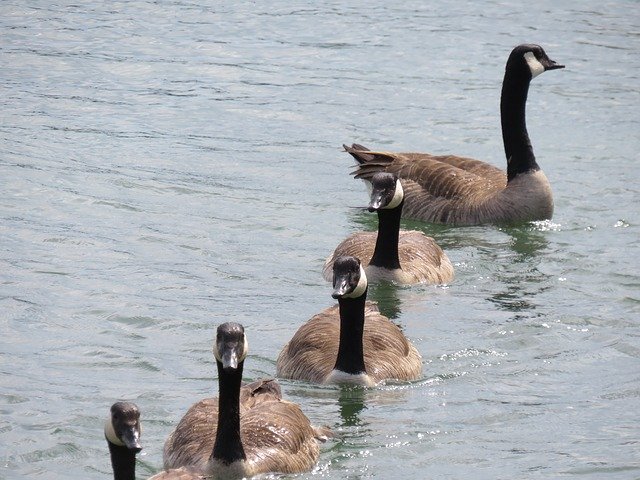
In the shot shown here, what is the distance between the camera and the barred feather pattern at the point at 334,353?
1178cm

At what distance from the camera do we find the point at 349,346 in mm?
11492

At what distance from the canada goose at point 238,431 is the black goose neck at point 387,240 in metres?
4.11

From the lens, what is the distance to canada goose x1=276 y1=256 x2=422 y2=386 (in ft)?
37.4

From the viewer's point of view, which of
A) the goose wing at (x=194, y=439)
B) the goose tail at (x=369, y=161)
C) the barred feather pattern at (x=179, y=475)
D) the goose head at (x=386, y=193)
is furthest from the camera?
the goose tail at (x=369, y=161)

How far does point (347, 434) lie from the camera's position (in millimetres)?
10789

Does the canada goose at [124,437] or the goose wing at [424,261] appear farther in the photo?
the goose wing at [424,261]

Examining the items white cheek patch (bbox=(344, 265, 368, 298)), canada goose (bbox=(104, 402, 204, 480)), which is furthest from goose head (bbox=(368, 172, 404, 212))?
canada goose (bbox=(104, 402, 204, 480))

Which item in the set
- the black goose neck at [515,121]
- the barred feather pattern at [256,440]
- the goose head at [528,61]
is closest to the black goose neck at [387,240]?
the black goose neck at [515,121]

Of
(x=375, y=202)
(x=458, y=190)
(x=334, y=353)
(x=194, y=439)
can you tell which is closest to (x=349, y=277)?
(x=334, y=353)

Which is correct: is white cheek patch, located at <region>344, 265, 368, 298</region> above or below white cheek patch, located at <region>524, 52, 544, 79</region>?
below

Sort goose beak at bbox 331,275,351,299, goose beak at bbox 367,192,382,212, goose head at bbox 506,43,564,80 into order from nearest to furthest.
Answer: goose beak at bbox 331,275,351,299, goose beak at bbox 367,192,382,212, goose head at bbox 506,43,564,80

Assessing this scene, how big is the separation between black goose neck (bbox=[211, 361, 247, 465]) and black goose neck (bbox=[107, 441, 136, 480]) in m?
0.89

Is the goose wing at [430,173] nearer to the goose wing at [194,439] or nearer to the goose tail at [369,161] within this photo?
the goose tail at [369,161]

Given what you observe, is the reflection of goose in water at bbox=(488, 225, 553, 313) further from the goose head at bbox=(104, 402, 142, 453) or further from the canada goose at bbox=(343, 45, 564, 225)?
the goose head at bbox=(104, 402, 142, 453)
